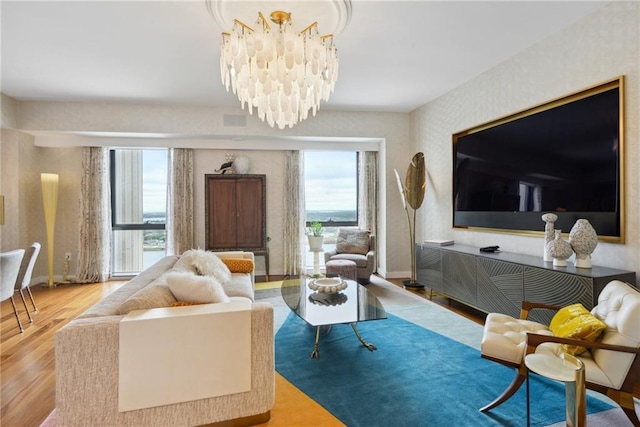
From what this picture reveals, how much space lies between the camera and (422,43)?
294 cm

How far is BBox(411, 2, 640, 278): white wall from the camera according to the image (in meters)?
2.21

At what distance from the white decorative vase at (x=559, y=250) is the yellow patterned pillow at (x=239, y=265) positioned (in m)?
2.96

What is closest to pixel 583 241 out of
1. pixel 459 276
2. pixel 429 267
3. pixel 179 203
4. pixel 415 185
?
pixel 459 276

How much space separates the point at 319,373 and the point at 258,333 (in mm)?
789

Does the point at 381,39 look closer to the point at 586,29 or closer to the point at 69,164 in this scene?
the point at 586,29

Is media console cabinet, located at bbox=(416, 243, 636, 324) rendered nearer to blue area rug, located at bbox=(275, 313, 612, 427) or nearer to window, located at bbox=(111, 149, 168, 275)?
blue area rug, located at bbox=(275, 313, 612, 427)

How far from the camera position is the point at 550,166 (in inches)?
111

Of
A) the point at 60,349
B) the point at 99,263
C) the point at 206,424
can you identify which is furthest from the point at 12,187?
the point at 206,424

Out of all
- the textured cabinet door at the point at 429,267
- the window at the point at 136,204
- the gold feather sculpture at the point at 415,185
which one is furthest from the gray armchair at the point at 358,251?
the window at the point at 136,204

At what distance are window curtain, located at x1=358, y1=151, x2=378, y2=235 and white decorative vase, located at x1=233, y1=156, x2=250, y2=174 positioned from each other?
6.69 feet

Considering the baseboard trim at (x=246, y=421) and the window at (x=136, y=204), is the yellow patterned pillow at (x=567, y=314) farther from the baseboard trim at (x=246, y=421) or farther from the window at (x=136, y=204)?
the window at (x=136, y=204)

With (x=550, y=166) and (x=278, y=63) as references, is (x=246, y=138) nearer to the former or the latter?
(x=278, y=63)

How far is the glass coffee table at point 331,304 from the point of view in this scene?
2.26 meters

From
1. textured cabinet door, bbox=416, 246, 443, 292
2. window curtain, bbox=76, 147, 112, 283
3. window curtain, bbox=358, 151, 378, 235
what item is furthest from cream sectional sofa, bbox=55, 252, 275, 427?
window curtain, bbox=358, 151, 378, 235
